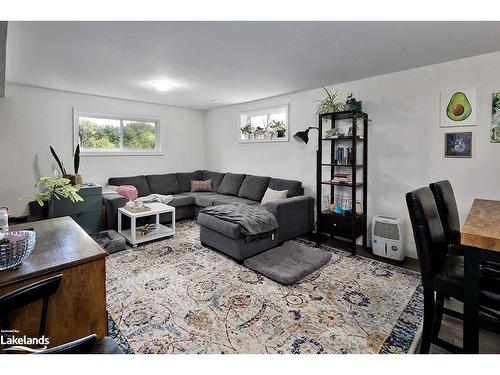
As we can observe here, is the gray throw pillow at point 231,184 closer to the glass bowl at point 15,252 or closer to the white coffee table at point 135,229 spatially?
the white coffee table at point 135,229

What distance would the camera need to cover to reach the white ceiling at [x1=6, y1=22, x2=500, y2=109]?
2.08 meters

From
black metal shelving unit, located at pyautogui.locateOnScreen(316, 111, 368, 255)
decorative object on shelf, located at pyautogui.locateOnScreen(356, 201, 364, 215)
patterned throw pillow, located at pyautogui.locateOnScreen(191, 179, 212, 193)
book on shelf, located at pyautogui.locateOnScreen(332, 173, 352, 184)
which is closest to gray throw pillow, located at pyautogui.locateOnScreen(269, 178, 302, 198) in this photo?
black metal shelving unit, located at pyautogui.locateOnScreen(316, 111, 368, 255)

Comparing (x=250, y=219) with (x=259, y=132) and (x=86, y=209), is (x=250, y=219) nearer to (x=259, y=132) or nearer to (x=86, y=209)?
(x=259, y=132)

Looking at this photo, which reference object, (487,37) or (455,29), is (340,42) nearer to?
(455,29)

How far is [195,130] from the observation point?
5957 mm

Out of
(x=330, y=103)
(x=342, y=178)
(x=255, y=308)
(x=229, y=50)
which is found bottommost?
(x=255, y=308)

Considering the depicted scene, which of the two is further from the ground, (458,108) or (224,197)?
(458,108)

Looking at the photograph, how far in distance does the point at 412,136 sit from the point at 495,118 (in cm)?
71

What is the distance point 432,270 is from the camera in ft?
4.82

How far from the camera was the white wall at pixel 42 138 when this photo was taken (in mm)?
3815

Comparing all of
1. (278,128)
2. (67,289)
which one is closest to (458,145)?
(278,128)

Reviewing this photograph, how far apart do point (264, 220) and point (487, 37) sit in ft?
8.51

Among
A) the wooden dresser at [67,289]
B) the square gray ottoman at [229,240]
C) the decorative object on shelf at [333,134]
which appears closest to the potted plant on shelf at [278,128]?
the decorative object on shelf at [333,134]

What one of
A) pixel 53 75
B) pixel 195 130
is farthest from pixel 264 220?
pixel 195 130
